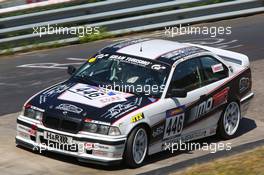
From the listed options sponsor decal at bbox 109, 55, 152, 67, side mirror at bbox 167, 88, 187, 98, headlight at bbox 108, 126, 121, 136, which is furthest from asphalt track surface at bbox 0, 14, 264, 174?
sponsor decal at bbox 109, 55, 152, 67

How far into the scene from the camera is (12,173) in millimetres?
9648

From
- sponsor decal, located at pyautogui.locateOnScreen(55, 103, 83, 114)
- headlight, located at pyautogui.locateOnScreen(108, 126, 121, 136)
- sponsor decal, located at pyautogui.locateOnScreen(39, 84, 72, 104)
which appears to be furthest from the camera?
sponsor decal, located at pyautogui.locateOnScreen(39, 84, 72, 104)

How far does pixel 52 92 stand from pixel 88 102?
755 mm

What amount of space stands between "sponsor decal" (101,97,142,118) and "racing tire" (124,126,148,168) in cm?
29

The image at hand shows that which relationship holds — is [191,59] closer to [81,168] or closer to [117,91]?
[117,91]

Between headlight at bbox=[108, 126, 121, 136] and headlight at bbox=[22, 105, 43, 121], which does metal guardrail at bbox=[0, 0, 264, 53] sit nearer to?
headlight at bbox=[22, 105, 43, 121]

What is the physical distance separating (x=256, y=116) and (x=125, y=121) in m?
4.35

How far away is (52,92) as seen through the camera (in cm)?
1077

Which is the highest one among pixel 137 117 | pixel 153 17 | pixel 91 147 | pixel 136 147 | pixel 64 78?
pixel 137 117

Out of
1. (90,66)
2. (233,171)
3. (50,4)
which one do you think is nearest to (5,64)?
(50,4)

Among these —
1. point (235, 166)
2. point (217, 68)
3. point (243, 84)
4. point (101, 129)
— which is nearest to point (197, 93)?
point (217, 68)

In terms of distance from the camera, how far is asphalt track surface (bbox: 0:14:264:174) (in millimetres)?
10031

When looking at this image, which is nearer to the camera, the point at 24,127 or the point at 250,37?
the point at 24,127

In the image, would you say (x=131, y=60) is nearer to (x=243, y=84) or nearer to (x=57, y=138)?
(x=57, y=138)
